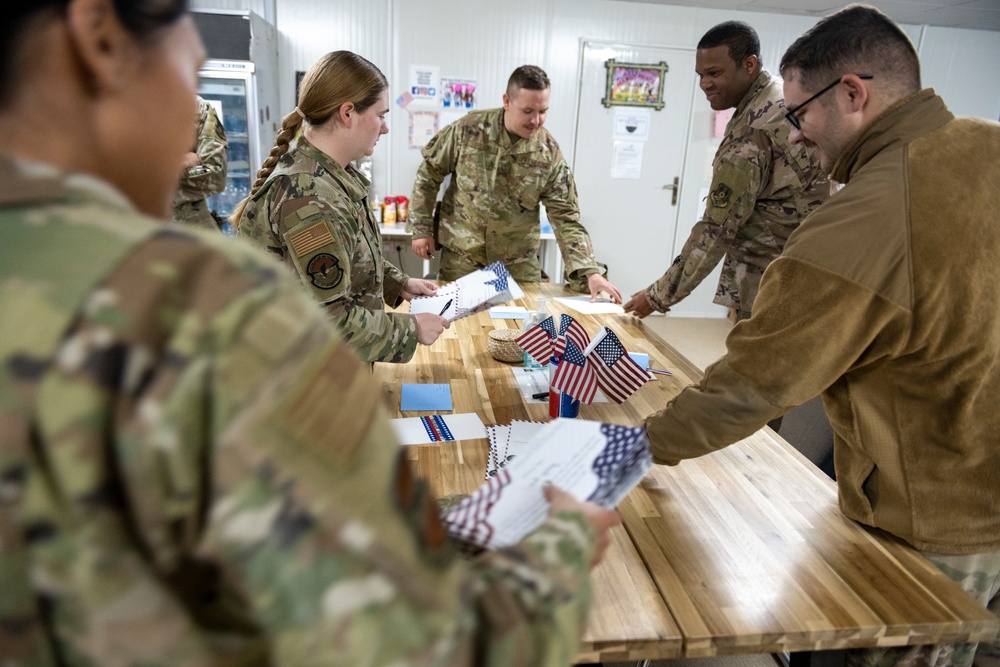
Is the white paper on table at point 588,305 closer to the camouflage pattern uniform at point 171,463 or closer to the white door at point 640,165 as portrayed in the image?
the camouflage pattern uniform at point 171,463

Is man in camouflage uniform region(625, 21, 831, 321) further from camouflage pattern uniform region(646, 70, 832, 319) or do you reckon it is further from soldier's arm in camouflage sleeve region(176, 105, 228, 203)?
soldier's arm in camouflage sleeve region(176, 105, 228, 203)

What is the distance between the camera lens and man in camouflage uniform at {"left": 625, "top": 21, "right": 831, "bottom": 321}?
241 cm

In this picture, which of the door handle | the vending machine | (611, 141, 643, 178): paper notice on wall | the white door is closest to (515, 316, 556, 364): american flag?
the vending machine

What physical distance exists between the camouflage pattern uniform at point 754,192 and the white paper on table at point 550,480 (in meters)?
1.68

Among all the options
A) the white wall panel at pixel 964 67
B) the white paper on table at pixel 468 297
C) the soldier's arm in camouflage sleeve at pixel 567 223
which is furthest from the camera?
the white wall panel at pixel 964 67

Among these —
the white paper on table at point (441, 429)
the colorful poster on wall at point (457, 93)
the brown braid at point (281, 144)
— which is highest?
the colorful poster on wall at point (457, 93)

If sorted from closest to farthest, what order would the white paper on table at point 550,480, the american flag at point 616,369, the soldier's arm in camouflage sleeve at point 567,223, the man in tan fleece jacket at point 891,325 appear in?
1. the white paper on table at point 550,480
2. the man in tan fleece jacket at point 891,325
3. the american flag at point 616,369
4. the soldier's arm in camouflage sleeve at point 567,223

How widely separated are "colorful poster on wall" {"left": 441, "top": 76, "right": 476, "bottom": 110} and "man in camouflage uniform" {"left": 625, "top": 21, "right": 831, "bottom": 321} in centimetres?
285

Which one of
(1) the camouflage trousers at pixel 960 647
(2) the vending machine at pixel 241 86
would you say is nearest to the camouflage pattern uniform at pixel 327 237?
(1) the camouflage trousers at pixel 960 647

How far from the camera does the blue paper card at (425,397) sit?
68.7 inches

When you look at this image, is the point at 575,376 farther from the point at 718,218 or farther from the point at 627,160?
the point at 627,160

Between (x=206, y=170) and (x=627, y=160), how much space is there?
11.7ft

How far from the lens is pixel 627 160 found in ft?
18.4

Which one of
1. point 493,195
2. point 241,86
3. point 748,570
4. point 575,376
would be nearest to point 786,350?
point 748,570
